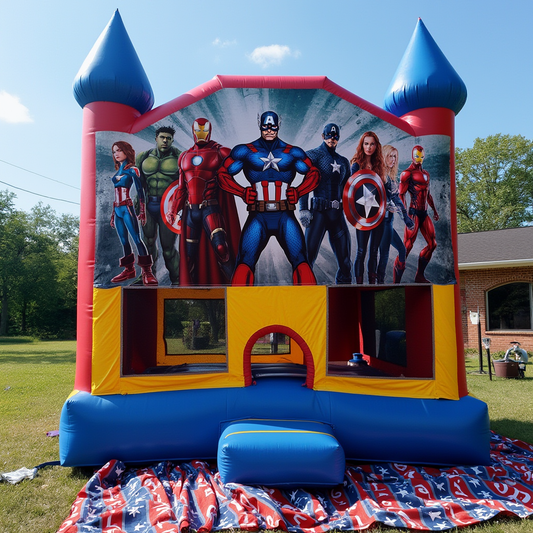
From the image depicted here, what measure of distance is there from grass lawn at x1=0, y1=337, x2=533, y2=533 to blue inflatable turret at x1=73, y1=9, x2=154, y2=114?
398cm

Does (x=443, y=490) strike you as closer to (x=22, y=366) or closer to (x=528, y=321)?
(x=528, y=321)

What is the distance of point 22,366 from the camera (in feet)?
41.3

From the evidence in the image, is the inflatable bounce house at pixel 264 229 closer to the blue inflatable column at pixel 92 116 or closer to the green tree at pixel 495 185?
the blue inflatable column at pixel 92 116

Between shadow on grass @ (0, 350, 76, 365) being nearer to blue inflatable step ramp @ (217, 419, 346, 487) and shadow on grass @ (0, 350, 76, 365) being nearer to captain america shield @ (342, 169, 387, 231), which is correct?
blue inflatable step ramp @ (217, 419, 346, 487)

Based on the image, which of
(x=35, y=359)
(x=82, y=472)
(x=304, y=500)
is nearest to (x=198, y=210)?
(x=82, y=472)

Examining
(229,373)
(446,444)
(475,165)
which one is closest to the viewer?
(446,444)

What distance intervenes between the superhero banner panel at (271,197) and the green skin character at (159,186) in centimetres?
1

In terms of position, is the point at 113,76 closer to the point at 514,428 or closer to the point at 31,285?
the point at 514,428

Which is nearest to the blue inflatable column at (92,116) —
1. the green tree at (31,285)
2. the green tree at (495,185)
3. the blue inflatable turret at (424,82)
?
the blue inflatable turret at (424,82)

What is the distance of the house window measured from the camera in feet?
40.1

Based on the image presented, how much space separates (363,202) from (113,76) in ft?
10.3

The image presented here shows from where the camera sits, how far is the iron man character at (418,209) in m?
5.16

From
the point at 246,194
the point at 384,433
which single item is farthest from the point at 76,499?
the point at 246,194

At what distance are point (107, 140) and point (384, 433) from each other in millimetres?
4310
